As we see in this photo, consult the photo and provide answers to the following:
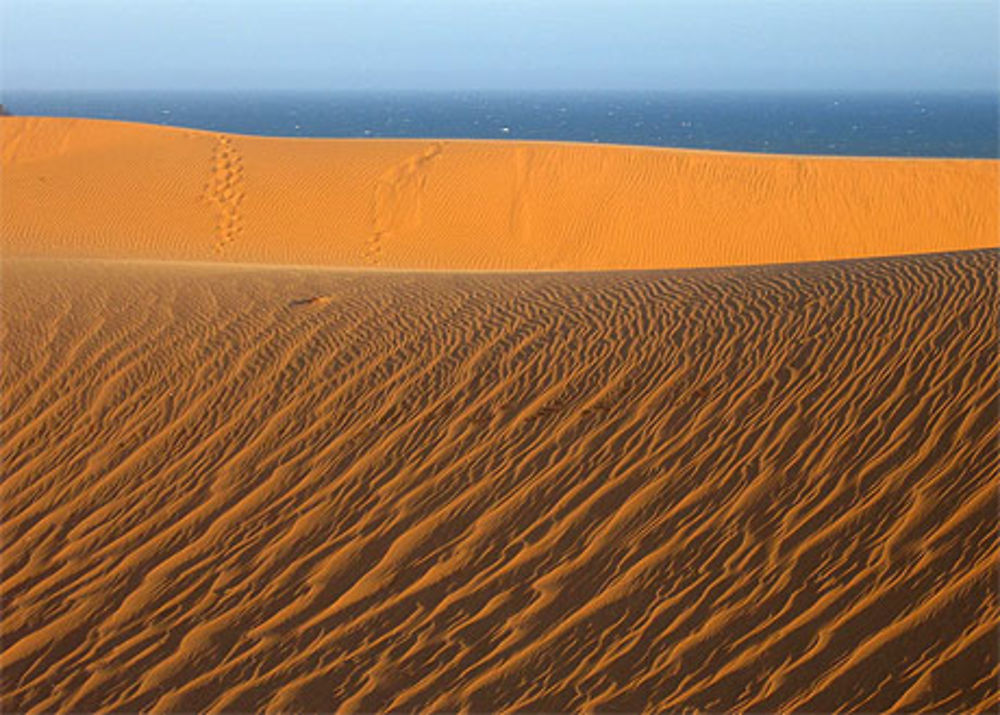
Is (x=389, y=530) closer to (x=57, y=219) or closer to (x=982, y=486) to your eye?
(x=982, y=486)

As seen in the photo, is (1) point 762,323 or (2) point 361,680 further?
(1) point 762,323

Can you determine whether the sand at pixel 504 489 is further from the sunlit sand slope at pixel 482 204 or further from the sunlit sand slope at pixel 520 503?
the sunlit sand slope at pixel 482 204

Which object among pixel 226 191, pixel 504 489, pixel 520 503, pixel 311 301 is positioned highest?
pixel 226 191

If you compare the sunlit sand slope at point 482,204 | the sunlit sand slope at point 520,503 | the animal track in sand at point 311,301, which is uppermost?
the sunlit sand slope at point 482,204

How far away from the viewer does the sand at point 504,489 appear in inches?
191

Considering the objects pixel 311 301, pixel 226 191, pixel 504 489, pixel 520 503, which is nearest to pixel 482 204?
pixel 226 191

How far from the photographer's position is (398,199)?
24125mm

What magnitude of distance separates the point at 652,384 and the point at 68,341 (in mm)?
4834

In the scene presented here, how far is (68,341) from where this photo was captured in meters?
8.66

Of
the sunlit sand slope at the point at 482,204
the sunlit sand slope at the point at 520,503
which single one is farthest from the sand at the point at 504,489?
the sunlit sand slope at the point at 482,204

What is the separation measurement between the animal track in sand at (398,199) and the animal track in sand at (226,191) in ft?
9.89

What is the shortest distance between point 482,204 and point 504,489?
1822cm

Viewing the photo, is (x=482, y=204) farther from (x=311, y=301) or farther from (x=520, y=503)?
(x=520, y=503)

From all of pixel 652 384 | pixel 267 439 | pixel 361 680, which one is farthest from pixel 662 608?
pixel 267 439
